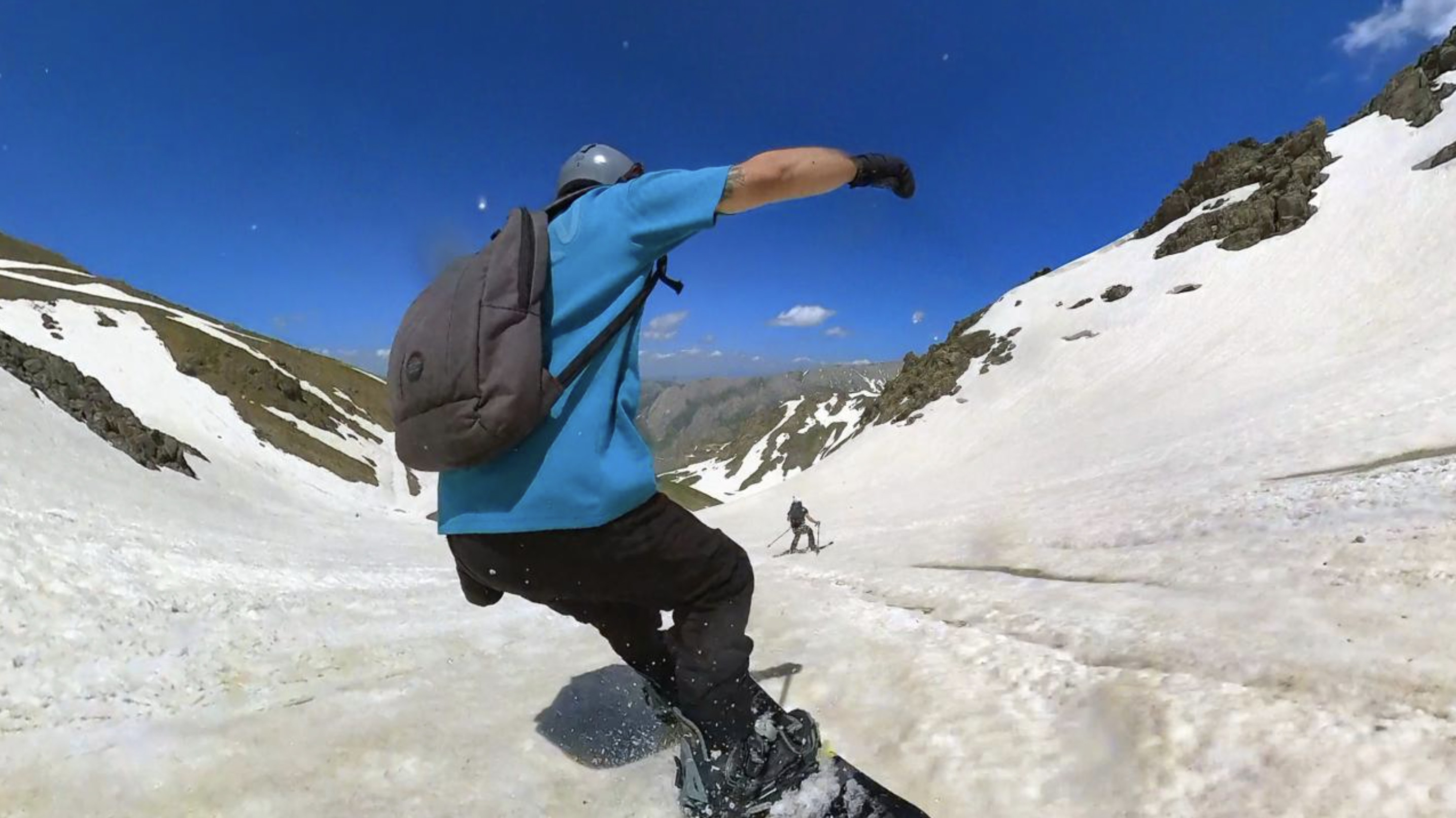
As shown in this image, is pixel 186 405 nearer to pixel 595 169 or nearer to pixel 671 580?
pixel 595 169

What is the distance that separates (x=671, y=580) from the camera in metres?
3.23

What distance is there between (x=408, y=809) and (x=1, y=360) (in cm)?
2910

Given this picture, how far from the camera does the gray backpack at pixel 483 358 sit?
2.71m

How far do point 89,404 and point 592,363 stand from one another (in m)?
31.1

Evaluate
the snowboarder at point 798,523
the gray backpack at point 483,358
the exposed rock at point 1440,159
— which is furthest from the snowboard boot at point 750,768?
the exposed rock at point 1440,159

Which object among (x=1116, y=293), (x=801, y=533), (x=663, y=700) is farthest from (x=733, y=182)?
(x=1116, y=293)

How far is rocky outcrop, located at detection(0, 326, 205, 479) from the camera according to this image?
75.2 feet

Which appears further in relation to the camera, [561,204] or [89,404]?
[89,404]

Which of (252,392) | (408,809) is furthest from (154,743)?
(252,392)

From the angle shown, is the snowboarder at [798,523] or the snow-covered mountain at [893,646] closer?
the snow-covered mountain at [893,646]

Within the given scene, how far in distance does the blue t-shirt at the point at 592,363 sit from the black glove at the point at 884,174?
710 mm

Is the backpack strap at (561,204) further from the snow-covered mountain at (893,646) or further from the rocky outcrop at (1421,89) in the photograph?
the rocky outcrop at (1421,89)

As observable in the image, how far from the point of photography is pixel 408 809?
362 centimetres

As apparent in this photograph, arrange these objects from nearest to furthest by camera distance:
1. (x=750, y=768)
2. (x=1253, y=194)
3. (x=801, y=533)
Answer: (x=750, y=768) < (x=801, y=533) < (x=1253, y=194)
